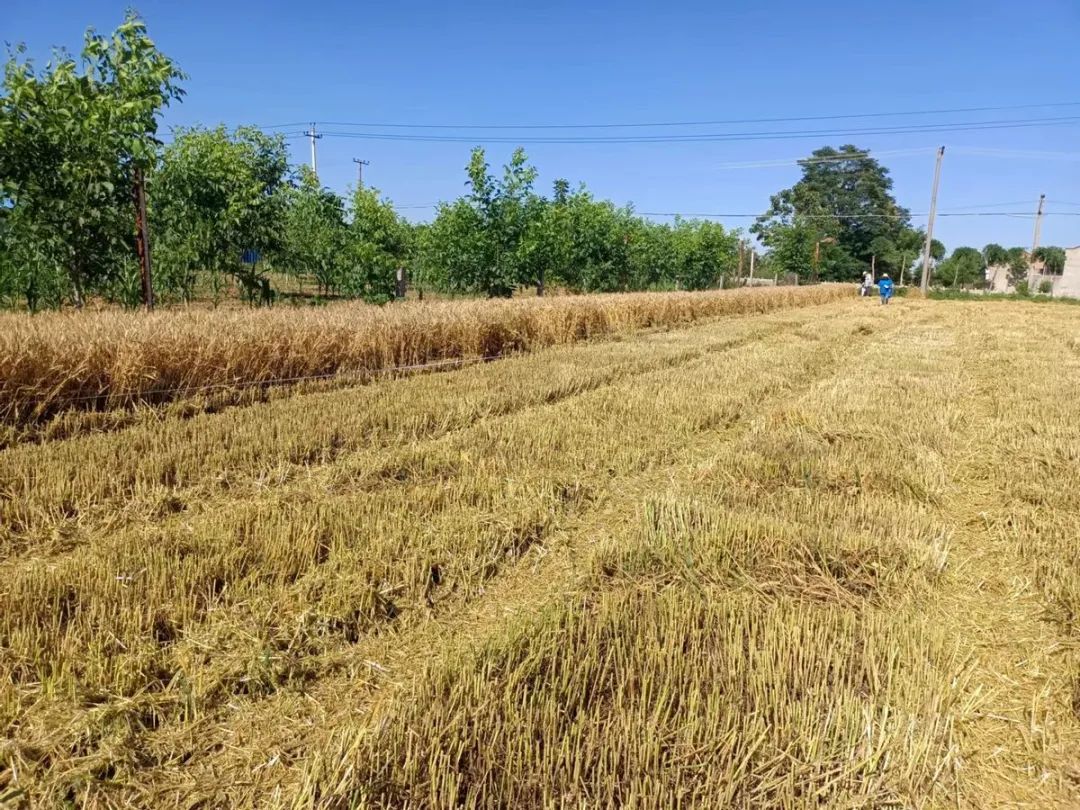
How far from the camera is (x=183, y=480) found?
4254mm

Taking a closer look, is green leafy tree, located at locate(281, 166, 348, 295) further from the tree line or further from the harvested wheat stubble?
the harvested wheat stubble

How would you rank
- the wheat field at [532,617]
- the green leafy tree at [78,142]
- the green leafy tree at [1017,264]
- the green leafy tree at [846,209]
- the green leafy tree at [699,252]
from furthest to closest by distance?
the green leafy tree at [1017,264] → the green leafy tree at [846,209] → the green leafy tree at [699,252] → the green leafy tree at [78,142] → the wheat field at [532,617]

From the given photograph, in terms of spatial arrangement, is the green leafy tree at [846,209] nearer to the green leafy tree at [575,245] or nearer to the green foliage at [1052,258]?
the green foliage at [1052,258]

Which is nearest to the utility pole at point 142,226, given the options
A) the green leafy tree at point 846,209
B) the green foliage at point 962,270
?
the green leafy tree at point 846,209

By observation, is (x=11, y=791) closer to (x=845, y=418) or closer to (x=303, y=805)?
(x=303, y=805)

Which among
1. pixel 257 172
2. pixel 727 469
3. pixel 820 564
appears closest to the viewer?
pixel 820 564

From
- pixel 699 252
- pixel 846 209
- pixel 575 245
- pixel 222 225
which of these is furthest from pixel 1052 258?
pixel 222 225

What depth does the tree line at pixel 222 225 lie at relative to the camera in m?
7.55

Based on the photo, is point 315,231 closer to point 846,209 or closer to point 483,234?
point 483,234

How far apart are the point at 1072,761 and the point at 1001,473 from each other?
358 centimetres

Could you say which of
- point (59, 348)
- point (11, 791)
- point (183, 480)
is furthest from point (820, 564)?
point (59, 348)

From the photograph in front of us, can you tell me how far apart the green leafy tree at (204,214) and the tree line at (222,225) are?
3 cm

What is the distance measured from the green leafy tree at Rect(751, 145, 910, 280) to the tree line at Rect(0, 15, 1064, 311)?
35396 mm

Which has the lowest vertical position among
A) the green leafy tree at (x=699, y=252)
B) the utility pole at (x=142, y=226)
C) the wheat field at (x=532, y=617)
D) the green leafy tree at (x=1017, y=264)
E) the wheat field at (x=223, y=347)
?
the wheat field at (x=532, y=617)
